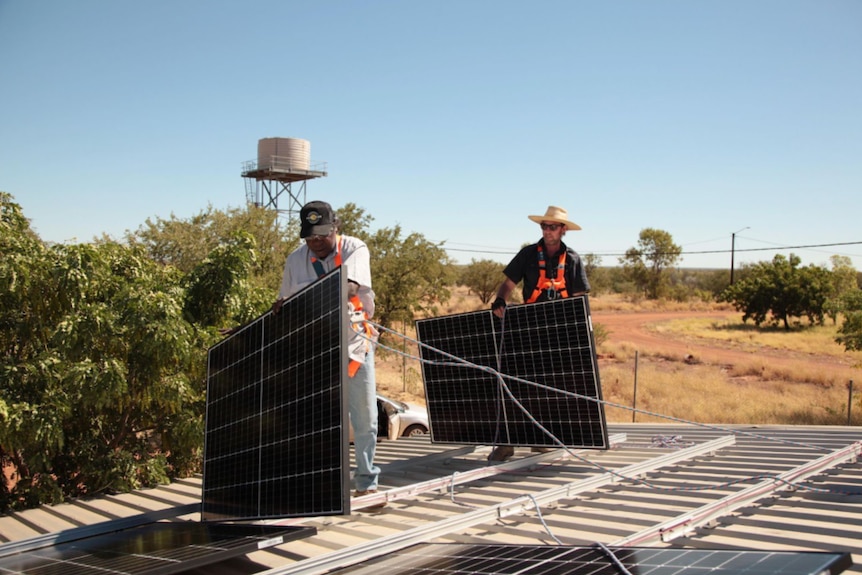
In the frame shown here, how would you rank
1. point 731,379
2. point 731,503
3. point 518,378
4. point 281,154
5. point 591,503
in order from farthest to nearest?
point 281,154
point 731,379
point 518,378
point 591,503
point 731,503

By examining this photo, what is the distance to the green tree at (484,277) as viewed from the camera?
68.1 meters

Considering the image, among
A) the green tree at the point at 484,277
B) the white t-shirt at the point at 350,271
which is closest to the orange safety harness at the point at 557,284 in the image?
the white t-shirt at the point at 350,271

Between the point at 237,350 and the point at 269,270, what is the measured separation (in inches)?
779

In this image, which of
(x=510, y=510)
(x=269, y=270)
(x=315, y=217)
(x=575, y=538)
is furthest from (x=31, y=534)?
(x=269, y=270)

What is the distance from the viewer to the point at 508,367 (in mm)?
8328

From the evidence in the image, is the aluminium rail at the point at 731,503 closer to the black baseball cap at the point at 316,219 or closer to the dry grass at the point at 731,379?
the black baseball cap at the point at 316,219

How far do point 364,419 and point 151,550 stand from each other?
1.93 meters

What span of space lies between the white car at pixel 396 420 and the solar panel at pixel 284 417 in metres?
8.99

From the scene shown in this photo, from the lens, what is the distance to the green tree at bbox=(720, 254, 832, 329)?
5166 centimetres

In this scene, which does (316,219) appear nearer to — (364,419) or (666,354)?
(364,419)

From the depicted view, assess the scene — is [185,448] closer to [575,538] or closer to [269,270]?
[575,538]

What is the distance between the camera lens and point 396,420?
15.8 metres

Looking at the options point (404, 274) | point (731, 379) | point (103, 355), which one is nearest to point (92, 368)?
point (103, 355)

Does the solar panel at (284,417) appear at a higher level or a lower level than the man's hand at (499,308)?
lower
